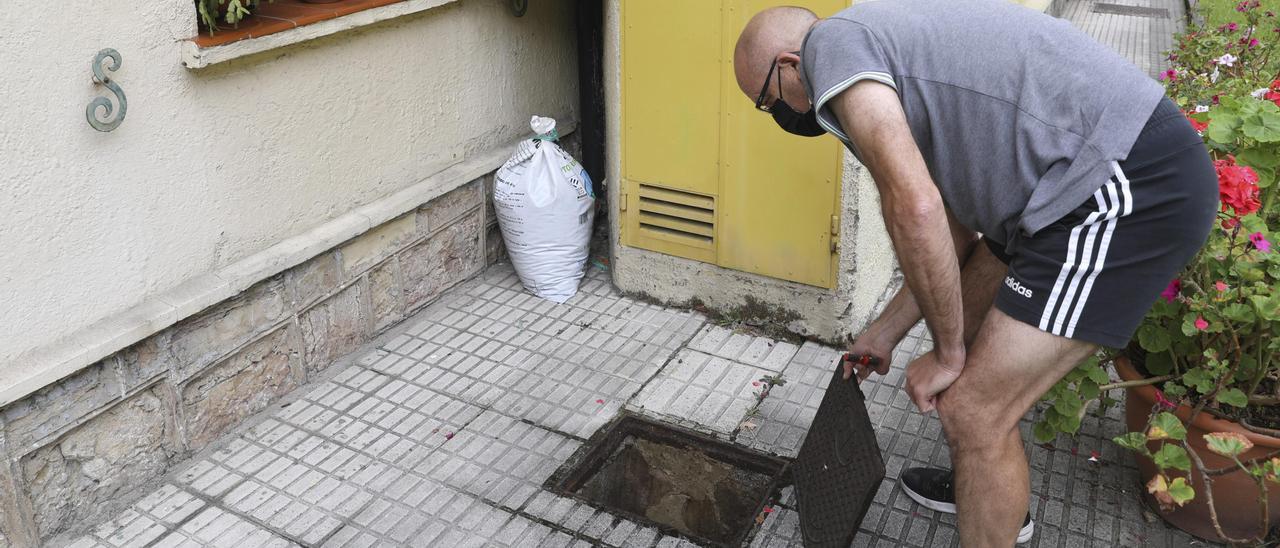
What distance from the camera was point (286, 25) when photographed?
358cm

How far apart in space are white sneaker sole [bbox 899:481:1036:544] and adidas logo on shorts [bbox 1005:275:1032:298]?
1031mm

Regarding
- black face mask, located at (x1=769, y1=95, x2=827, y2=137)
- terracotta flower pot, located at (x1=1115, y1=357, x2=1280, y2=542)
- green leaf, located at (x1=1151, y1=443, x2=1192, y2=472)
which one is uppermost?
black face mask, located at (x1=769, y1=95, x2=827, y2=137)

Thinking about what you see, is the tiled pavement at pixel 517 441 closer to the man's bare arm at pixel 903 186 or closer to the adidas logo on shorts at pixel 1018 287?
the adidas logo on shorts at pixel 1018 287

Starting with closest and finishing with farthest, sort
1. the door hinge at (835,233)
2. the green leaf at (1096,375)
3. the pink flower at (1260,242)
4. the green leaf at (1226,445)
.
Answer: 1. the green leaf at (1226,445)
2. the pink flower at (1260,242)
3. the green leaf at (1096,375)
4. the door hinge at (835,233)

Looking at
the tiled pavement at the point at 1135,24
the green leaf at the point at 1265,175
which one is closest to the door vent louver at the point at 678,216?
the green leaf at the point at 1265,175

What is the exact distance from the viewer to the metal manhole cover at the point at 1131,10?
425 inches

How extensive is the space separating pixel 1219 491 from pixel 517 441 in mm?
2302

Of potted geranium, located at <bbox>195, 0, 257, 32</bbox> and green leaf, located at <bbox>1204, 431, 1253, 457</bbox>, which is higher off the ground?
potted geranium, located at <bbox>195, 0, 257, 32</bbox>

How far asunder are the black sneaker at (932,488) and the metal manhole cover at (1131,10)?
922cm

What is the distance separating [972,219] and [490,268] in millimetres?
3041

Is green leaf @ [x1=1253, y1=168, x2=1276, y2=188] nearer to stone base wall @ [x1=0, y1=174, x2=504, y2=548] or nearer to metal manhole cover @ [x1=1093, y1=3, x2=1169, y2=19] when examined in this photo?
stone base wall @ [x1=0, y1=174, x2=504, y2=548]

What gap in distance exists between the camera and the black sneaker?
326cm

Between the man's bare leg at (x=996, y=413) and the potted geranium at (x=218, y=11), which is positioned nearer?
the man's bare leg at (x=996, y=413)

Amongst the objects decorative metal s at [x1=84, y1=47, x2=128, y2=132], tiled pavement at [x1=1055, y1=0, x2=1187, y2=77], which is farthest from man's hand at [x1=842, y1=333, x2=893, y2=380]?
tiled pavement at [x1=1055, y1=0, x2=1187, y2=77]
